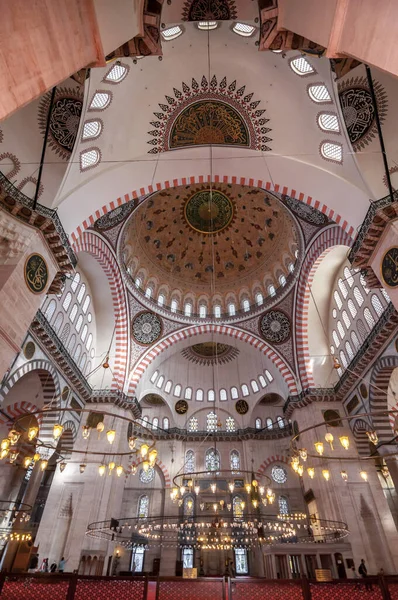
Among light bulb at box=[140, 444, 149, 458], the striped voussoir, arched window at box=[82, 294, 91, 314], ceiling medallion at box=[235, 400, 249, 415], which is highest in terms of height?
arched window at box=[82, 294, 91, 314]

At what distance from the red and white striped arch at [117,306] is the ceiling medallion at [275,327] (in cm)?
670

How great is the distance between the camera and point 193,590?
436cm

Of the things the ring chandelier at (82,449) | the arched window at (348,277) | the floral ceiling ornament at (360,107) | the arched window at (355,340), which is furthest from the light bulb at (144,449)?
the arched window at (348,277)

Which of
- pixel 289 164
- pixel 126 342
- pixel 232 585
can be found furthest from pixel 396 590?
pixel 126 342

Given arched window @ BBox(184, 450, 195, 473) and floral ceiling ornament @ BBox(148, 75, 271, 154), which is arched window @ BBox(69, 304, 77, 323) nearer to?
floral ceiling ornament @ BBox(148, 75, 271, 154)

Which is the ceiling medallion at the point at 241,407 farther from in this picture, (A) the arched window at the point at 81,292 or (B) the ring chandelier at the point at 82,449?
(A) the arched window at the point at 81,292

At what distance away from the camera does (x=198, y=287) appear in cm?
1777

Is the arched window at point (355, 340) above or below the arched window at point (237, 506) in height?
above

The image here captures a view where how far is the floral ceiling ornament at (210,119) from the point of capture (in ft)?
27.2

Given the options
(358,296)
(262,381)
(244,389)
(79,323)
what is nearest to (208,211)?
(358,296)

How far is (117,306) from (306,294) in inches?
334

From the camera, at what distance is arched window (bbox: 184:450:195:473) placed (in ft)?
57.9

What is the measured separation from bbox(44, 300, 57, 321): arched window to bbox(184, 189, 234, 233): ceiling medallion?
8.17 meters

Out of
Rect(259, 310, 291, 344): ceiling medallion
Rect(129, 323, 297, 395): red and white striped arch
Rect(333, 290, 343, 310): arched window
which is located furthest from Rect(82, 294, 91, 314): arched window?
Rect(333, 290, 343, 310): arched window
